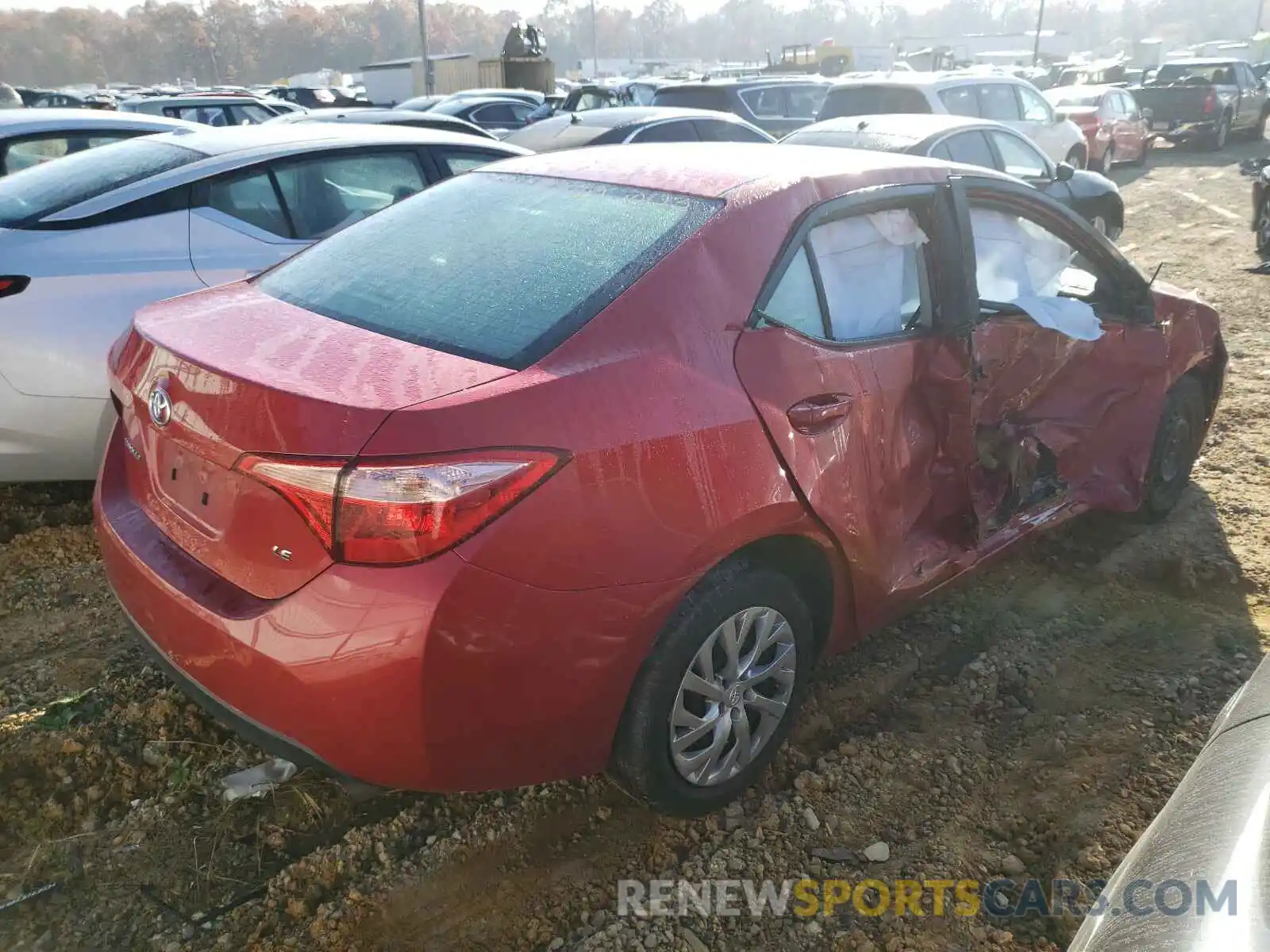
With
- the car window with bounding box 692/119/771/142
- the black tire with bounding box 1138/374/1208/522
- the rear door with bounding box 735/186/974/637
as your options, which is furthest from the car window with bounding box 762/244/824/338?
the car window with bounding box 692/119/771/142

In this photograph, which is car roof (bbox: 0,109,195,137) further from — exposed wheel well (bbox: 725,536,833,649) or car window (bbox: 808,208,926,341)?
exposed wheel well (bbox: 725,536,833,649)

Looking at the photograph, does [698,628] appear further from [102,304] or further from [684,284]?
[102,304]

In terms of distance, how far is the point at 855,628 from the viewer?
2.83 meters

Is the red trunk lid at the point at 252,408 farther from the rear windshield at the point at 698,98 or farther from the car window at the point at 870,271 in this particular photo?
the rear windshield at the point at 698,98

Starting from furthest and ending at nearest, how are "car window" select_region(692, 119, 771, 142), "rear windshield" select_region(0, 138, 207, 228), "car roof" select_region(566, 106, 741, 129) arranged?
"car window" select_region(692, 119, 771, 142) → "car roof" select_region(566, 106, 741, 129) → "rear windshield" select_region(0, 138, 207, 228)

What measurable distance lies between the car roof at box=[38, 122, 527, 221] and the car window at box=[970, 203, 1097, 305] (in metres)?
2.66

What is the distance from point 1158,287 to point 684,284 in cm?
279

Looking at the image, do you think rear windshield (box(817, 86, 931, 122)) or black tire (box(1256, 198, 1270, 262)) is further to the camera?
rear windshield (box(817, 86, 931, 122))

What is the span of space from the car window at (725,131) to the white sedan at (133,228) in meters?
5.51

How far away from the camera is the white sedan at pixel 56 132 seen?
5.77 m

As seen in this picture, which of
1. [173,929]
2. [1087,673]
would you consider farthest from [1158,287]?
[173,929]

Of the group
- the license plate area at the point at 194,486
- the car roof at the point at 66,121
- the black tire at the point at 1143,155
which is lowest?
the black tire at the point at 1143,155

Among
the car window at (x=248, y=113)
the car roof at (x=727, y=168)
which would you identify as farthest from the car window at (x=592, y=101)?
the car roof at (x=727, y=168)

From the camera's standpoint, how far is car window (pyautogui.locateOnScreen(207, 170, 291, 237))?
13.5ft
